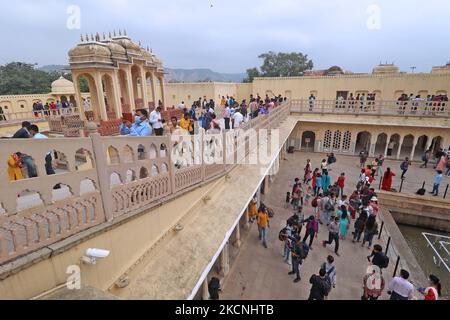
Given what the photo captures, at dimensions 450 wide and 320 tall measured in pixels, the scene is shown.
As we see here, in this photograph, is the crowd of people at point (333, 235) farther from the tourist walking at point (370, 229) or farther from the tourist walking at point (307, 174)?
the tourist walking at point (307, 174)

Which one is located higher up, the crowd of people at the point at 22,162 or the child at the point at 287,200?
the crowd of people at the point at 22,162

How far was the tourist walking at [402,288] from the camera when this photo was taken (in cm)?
553

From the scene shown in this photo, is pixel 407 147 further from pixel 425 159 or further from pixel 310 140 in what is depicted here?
pixel 310 140

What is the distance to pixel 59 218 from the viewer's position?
3.27 meters

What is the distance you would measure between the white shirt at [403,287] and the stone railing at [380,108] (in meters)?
16.6

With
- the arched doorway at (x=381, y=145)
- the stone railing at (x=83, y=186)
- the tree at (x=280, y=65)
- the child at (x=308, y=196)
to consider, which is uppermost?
the tree at (x=280, y=65)

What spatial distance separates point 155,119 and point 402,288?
7.33 m

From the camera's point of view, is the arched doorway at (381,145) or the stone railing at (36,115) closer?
the stone railing at (36,115)

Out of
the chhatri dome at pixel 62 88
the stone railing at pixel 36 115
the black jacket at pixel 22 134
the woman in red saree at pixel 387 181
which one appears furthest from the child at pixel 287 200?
the chhatri dome at pixel 62 88

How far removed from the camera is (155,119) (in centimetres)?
674

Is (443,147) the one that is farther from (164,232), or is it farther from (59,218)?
(59,218)

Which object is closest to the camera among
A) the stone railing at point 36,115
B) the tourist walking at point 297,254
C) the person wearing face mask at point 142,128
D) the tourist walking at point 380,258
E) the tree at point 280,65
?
the person wearing face mask at point 142,128

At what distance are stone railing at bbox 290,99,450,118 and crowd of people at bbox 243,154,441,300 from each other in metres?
8.57

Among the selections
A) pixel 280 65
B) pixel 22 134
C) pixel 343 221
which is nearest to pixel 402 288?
pixel 343 221
